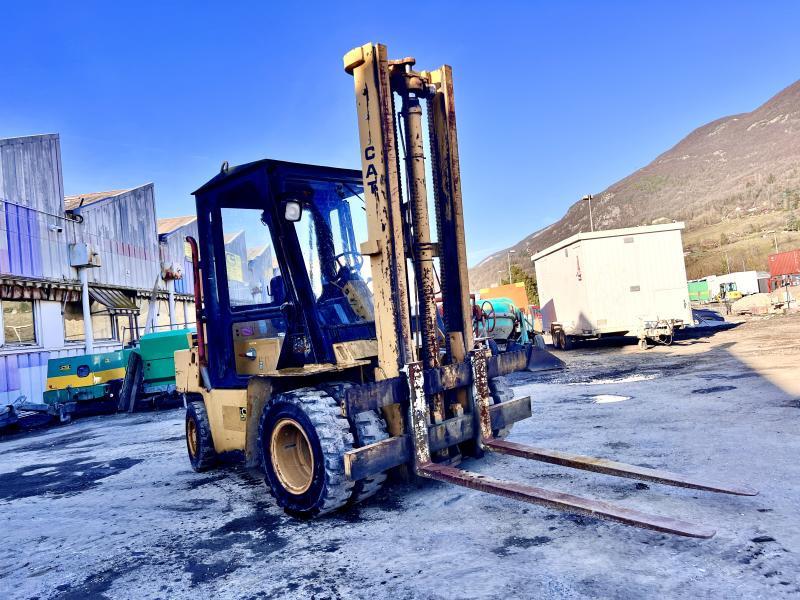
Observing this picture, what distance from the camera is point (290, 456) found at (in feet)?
15.5

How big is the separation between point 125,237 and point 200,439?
20.3 metres

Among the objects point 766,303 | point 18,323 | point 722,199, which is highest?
point 722,199

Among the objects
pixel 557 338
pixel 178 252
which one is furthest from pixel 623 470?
pixel 178 252

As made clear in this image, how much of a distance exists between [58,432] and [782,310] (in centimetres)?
2772

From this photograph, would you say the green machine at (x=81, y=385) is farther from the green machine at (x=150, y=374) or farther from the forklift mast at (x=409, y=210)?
the forklift mast at (x=409, y=210)

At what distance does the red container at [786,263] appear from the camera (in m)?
47.0

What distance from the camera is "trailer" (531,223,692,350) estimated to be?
1661 centimetres

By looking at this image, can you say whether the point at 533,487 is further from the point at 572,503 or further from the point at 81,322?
the point at 81,322

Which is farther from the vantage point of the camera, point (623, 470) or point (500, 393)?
point (500, 393)

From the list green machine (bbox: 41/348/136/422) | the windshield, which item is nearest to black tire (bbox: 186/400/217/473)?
the windshield

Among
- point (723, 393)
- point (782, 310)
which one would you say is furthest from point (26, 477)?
point (782, 310)

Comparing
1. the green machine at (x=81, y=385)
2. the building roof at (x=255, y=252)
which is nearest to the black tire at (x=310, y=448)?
the building roof at (x=255, y=252)

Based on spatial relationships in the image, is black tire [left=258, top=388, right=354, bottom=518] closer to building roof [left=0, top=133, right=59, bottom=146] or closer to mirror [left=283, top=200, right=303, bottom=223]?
mirror [left=283, top=200, right=303, bottom=223]

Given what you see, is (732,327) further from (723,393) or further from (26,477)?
(26,477)
